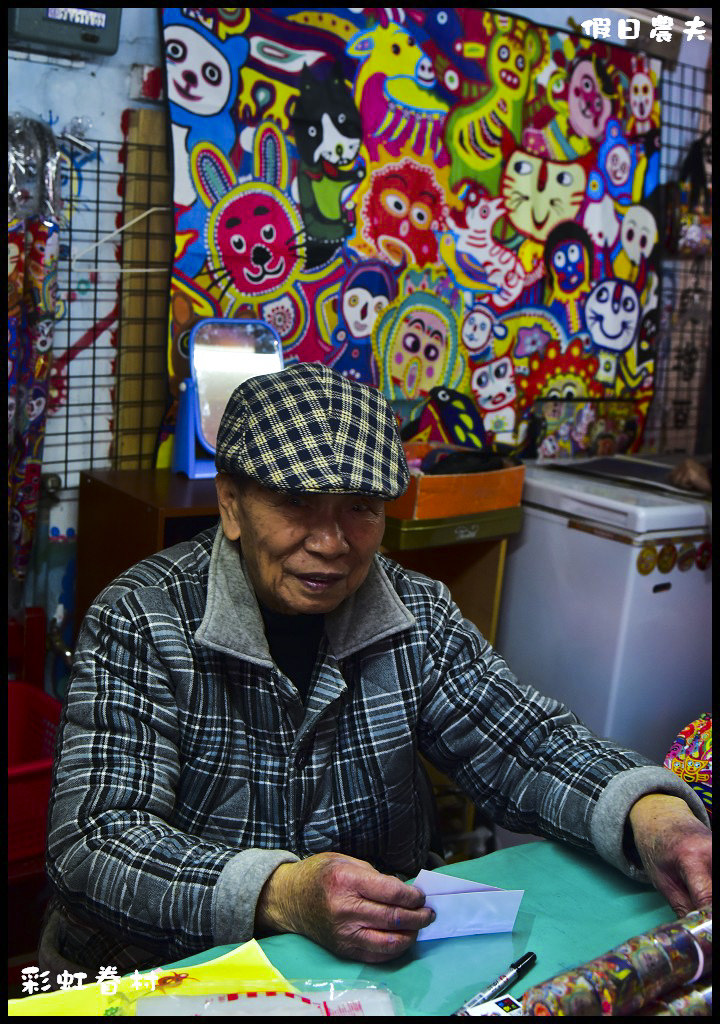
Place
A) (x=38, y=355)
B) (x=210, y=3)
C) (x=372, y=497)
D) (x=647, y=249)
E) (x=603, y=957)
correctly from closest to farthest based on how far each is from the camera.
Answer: (x=603, y=957), (x=372, y=497), (x=38, y=355), (x=210, y=3), (x=647, y=249)

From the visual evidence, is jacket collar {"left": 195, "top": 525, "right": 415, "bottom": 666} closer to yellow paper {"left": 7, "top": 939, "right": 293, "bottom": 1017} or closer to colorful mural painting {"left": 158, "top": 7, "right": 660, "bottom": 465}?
yellow paper {"left": 7, "top": 939, "right": 293, "bottom": 1017}

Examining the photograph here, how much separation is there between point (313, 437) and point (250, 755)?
48 cm

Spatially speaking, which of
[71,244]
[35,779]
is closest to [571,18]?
[71,244]

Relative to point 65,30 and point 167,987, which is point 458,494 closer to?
point 65,30

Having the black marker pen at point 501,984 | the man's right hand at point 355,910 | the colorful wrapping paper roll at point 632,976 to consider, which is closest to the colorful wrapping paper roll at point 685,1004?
the colorful wrapping paper roll at point 632,976

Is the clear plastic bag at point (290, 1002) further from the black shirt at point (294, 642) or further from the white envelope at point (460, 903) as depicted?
the black shirt at point (294, 642)

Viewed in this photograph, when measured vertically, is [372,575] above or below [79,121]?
below

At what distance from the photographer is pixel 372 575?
4.92 feet

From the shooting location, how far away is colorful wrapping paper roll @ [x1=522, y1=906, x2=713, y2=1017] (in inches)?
35.5

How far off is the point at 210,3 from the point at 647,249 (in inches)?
72.6

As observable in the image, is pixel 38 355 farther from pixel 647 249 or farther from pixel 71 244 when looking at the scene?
pixel 647 249

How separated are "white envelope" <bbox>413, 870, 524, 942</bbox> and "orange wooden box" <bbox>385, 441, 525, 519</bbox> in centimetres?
155

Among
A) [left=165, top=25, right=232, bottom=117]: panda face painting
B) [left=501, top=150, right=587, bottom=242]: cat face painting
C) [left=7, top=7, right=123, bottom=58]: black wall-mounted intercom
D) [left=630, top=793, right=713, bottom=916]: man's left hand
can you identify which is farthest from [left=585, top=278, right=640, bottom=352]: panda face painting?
[left=630, top=793, right=713, bottom=916]: man's left hand

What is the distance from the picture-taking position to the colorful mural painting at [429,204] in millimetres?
2650
